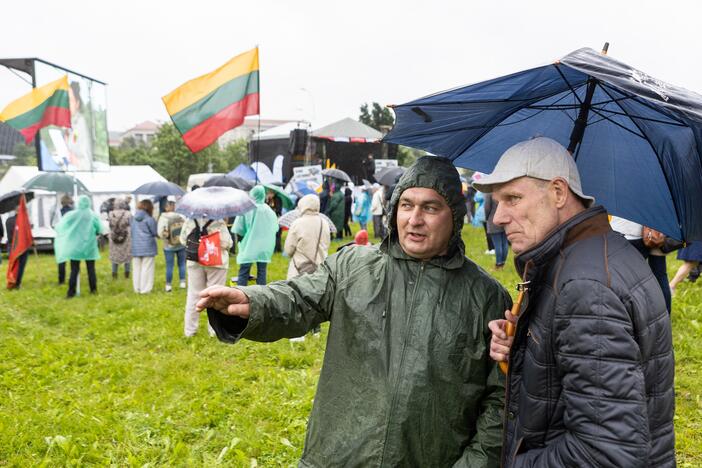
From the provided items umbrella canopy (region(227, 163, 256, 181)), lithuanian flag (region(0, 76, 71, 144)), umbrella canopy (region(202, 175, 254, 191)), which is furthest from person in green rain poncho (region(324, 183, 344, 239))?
lithuanian flag (region(0, 76, 71, 144))

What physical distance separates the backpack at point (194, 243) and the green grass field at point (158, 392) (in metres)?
1.15

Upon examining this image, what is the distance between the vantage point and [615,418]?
1.43 meters

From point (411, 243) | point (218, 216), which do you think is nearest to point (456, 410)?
point (411, 243)

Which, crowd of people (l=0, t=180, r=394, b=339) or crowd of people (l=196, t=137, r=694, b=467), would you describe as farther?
crowd of people (l=0, t=180, r=394, b=339)

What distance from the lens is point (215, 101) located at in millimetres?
7227

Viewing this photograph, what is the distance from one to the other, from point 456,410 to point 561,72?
1268 mm

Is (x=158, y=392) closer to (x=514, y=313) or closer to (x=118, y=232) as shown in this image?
(x=514, y=313)

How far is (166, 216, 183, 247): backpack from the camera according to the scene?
10891 millimetres

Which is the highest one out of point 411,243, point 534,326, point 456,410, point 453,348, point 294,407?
point 411,243

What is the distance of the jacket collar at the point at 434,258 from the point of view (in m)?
2.18

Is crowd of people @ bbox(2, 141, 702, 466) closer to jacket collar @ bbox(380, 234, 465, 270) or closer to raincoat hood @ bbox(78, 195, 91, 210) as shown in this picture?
jacket collar @ bbox(380, 234, 465, 270)

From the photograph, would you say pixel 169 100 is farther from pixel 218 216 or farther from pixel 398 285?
pixel 398 285

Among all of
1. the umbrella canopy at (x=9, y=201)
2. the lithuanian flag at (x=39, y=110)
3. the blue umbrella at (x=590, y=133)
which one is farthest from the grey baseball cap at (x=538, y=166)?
the lithuanian flag at (x=39, y=110)

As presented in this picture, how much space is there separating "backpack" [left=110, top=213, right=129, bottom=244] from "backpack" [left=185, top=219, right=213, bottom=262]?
5.29 metres
